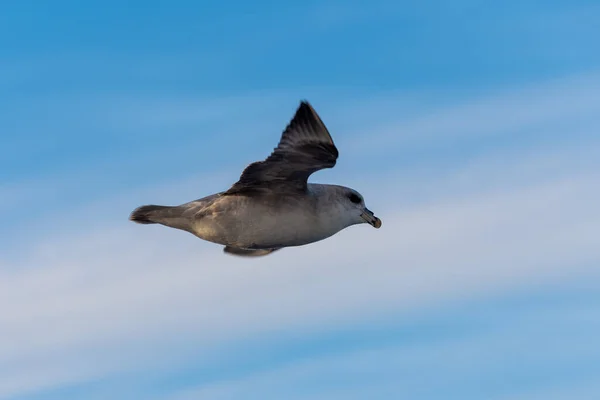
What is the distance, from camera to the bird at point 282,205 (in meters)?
15.4

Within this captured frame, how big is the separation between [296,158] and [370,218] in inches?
102

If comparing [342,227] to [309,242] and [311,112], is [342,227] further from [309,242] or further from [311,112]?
[311,112]

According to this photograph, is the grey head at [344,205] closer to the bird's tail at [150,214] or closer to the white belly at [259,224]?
the white belly at [259,224]

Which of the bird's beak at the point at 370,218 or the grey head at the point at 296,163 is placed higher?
the grey head at the point at 296,163

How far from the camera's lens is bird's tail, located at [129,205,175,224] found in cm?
1705

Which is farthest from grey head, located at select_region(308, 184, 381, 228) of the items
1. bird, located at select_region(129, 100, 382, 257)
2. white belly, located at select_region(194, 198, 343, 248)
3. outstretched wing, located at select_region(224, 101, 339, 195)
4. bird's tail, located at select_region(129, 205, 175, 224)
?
bird's tail, located at select_region(129, 205, 175, 224)

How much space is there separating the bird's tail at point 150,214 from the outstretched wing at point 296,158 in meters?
1.41

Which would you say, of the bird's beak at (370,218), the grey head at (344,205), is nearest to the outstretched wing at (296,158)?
the grey head at (344,205)

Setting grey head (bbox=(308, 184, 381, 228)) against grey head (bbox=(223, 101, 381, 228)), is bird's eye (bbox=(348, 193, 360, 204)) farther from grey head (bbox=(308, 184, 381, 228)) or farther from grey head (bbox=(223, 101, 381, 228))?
grey head (bbox=(223, 101, 381, 228))

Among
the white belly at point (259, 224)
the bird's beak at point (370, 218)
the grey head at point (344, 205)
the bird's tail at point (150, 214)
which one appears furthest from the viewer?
the bird's beak at point (370, 218)

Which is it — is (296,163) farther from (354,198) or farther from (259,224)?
(354,198)

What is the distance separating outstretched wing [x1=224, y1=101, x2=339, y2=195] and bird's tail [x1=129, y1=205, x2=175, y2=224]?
1.41m

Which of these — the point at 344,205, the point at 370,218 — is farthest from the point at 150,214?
the point at 370,218

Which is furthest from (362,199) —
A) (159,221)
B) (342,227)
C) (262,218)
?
(159,221)
